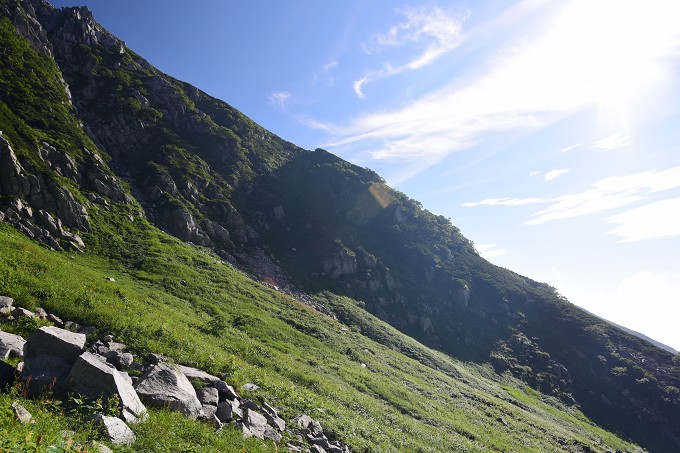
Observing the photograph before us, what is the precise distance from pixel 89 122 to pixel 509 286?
411 ft

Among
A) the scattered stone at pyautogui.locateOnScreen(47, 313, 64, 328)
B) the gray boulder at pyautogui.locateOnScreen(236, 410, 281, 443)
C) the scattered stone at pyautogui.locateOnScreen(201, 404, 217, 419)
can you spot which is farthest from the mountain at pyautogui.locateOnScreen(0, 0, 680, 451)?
the scattered stone at pyautogui.locateOnScreen(201, 404, 217, 419)

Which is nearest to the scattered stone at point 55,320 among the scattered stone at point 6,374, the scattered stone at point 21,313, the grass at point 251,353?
the grass at point 251,353

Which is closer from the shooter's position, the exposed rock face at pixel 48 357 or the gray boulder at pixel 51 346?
the exposed rock face at pixel 48 357

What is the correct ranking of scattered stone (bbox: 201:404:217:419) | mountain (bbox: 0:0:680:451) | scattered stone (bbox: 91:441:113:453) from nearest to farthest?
scattered stone (bbox: 91:441:113:453) < scattered stone (bbox: 201:404:217:419) < mountain (bbox: 0:0:680:451)

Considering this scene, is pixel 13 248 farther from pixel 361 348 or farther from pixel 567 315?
pixel 567 315

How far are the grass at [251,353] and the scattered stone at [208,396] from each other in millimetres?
2201

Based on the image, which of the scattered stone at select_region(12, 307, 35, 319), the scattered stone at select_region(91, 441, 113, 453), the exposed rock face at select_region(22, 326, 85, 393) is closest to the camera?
the scattered stone at select_region(91, 441, 113, 453)

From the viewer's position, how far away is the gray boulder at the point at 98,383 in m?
10.7

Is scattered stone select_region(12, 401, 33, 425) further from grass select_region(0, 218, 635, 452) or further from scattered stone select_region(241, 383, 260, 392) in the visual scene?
scattered stone select_region(241, 383, 260, 392)

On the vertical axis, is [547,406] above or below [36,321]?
below

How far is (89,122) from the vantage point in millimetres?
83812

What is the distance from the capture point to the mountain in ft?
119

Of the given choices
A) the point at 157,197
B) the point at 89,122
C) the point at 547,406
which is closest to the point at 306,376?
the point at 157,197

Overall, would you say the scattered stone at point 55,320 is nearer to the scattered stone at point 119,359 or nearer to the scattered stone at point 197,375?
the scattered stone at point 119,359
